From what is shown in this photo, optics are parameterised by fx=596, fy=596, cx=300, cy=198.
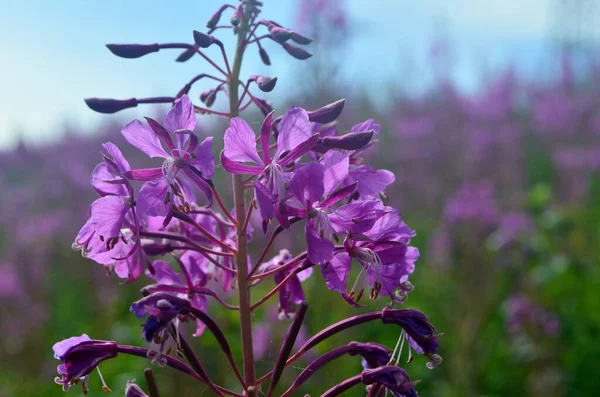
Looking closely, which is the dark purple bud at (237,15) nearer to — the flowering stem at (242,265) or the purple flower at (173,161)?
the flowering stem at (242,265)

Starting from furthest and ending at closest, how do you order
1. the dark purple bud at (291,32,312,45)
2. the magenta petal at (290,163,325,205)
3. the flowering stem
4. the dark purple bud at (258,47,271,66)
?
the dark purple bud at (258,47,271,66), the dark purple bud at (291,32,312,45), the flowering stem, the magenta petal at (290,163,325,205)

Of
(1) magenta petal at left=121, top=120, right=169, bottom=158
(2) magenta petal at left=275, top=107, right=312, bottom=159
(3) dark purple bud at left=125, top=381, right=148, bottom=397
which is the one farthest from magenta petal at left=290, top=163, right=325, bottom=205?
(3) dark purple bud at left=125, top=381, right=148, bottom=397

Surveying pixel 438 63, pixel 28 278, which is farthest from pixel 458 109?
pixel 28 278

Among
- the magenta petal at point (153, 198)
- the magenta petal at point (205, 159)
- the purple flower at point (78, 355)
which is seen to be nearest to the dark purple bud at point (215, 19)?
the magenta petal at point (205, 159)

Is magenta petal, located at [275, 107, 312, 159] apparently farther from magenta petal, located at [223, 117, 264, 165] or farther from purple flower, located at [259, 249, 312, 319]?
purple flower, located at [259, 249, 312, 319]

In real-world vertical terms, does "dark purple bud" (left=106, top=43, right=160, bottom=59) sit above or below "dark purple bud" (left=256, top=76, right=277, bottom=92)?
above

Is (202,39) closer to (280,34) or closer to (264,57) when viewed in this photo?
(280,34)
